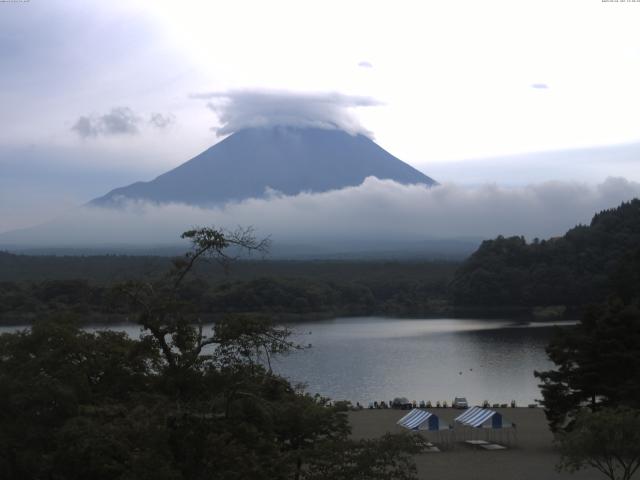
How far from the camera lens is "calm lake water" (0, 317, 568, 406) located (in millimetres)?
22656

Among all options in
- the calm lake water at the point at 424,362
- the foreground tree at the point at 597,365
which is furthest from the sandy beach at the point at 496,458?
the calm lake water at the point at 424,362

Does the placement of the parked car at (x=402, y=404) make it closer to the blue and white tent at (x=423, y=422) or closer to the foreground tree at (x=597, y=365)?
the blue and white tent at (x=423, y=422)

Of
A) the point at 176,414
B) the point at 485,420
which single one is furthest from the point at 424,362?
the point at 176,414

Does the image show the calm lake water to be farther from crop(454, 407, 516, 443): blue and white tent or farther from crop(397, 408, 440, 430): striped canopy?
crop(454, 407, 516, 443): blue and white tent

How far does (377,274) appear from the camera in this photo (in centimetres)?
6912

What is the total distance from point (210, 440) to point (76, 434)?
143cm

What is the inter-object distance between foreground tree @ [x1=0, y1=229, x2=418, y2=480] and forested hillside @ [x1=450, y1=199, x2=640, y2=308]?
42418 millimetres

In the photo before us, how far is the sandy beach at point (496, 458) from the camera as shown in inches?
478

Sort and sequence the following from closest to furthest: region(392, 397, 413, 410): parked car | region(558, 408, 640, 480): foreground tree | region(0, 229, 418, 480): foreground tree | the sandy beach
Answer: region(0, 229, 418, 480): foreground tree → region(558, 408, 640, 480): foreground tree → the sandy beach → region(392, 397, 413, 410): parked car

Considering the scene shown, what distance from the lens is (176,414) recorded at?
17.7 feet

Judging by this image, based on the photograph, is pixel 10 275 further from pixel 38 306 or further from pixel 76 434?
pixel 76 434

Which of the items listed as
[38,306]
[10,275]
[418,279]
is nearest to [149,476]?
[38,306]

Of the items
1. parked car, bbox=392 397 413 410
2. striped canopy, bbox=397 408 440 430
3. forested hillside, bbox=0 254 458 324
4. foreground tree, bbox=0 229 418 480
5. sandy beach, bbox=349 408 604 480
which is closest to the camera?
foreground tree, bbox=0 229 418 480

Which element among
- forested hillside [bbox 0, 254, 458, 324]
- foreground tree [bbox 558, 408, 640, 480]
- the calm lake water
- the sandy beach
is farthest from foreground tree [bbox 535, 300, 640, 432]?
forested hillside [bbox 0, 254, 458, 324]
